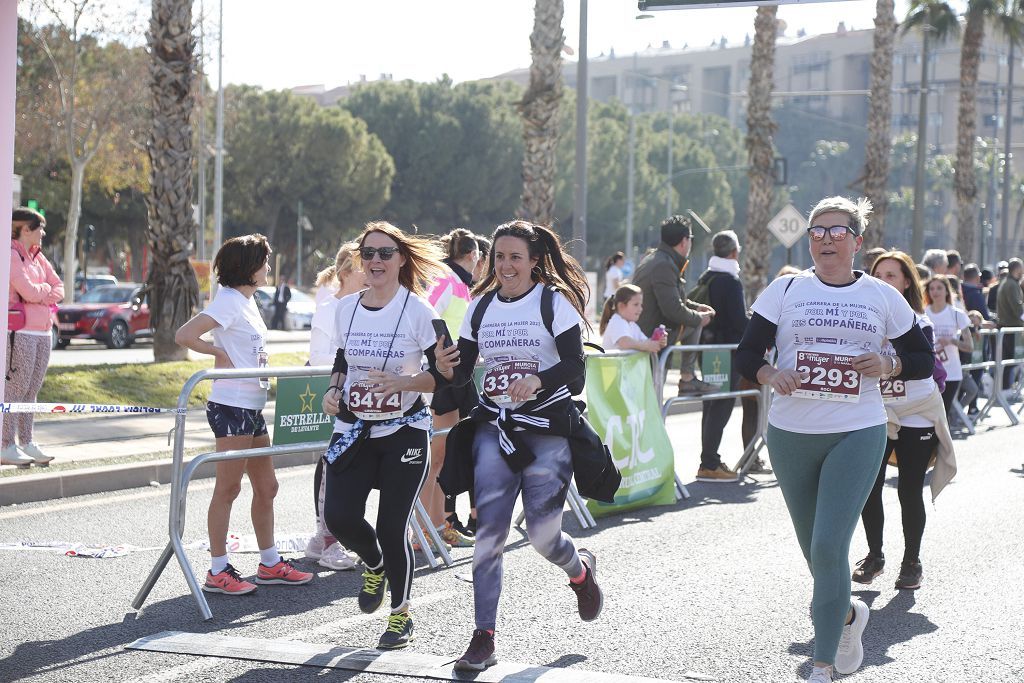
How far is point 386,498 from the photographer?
5.59 m

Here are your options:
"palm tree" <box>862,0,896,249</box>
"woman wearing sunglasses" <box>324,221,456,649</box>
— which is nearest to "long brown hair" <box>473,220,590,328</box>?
"woman wearing sunglasses" <box>324,221,456,649</box>

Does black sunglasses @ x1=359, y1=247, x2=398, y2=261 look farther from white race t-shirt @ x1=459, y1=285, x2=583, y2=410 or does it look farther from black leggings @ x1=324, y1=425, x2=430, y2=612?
black leggings @ x1=324, y1=425, x2=430, y2=612

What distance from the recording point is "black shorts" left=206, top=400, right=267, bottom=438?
6.55m

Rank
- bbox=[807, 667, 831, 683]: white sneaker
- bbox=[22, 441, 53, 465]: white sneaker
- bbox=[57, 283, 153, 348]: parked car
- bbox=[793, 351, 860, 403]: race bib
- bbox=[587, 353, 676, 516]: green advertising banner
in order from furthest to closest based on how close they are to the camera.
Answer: bbox=[57, 283, 153, 348]: parked car → bbox=[22, 441, 53, 465]: white sneaker → bbox=[587, 353, 676, 516]: green advertising banner → bbox=[793, 351, 860, 403]: race bib → bbox=[807, 667, 831, 683]: white sneaker

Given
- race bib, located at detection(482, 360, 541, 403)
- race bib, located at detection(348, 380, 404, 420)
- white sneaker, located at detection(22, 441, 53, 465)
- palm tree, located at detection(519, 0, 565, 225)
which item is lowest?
white sneaker, located at detection(22, 441, 53, 465)

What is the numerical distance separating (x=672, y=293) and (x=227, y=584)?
500cm

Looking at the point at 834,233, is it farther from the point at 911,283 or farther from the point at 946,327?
the point at 946,327

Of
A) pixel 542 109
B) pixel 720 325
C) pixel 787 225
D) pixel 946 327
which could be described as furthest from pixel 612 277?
pixel 720 325

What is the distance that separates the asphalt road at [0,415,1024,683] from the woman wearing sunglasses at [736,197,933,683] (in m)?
0.64

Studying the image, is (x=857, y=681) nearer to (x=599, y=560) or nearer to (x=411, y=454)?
(x=411, y=454)

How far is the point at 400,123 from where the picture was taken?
7194cm

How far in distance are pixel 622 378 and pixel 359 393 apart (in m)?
4.02

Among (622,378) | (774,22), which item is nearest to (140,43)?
(774,22)

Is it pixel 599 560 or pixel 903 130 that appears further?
pixel 903 130
